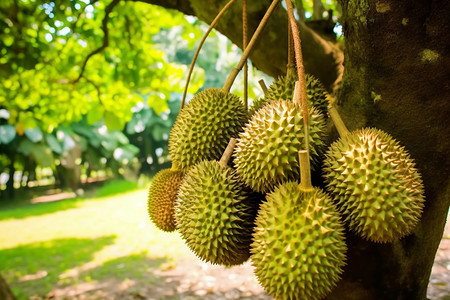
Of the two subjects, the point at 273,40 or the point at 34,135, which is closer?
the point at 273,40

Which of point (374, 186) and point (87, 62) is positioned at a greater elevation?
point (87, 62)

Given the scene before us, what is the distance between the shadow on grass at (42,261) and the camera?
5043 millimetres

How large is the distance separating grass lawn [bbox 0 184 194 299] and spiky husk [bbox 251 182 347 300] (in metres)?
4.22

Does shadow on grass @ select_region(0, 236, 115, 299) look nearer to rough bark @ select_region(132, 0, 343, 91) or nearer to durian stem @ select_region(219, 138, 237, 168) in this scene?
rough bark @ select_region(132, 0, 343, 91)

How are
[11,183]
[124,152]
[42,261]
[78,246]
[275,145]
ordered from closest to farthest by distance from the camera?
[275,145], [42,261], [78,246], [11,183], [124,152]

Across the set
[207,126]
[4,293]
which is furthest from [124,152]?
[207,126]

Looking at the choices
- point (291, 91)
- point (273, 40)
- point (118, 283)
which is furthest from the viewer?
point (118, 283)

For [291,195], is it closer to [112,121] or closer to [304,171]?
[304,171]

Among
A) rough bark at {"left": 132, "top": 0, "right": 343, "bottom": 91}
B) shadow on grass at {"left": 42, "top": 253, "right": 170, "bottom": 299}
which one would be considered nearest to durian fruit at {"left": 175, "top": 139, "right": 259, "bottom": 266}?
rough bark at {"left": 132, "top": 0, "right": 343, "bottom": 91}

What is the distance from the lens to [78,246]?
6.79m

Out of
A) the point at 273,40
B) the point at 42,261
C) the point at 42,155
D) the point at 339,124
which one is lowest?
the point at 42,261

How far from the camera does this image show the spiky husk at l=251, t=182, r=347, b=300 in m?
0.98

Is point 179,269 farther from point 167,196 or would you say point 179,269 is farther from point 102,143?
point 102,143

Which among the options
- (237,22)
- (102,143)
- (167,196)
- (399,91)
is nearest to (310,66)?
(237,22)
